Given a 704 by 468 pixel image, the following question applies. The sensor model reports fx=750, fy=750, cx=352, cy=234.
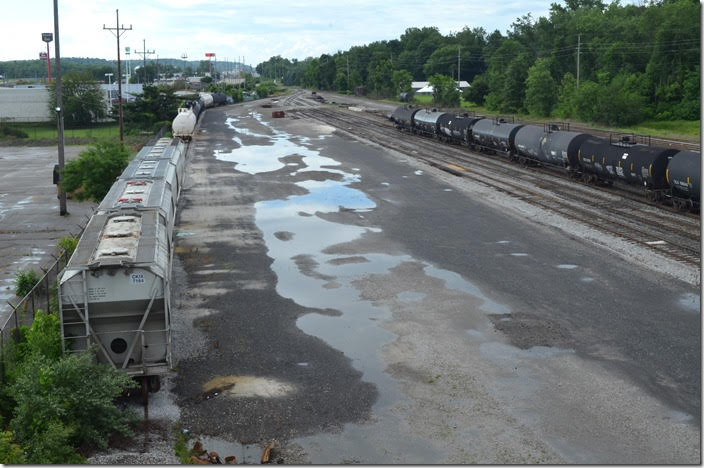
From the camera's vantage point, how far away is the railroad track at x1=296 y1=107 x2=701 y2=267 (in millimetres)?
29688

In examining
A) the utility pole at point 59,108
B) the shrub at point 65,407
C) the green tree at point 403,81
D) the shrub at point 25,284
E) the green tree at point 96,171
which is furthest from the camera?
the green tree at point 403,81

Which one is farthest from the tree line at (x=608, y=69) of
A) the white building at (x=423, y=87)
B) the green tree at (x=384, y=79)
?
the green tree at (x=384, y=79)

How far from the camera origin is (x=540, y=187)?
4312 cm

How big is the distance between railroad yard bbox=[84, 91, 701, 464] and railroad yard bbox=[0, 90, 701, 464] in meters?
0.07

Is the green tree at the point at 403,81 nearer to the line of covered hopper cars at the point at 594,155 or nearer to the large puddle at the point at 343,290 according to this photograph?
the line of covered hopper cars at the point at 594,155

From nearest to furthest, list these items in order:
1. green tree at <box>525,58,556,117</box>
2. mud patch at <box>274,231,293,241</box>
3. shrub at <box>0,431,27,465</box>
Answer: shrub at <box>0,431,27,465</box>
mud patch at <box>274,231,293,241</box>
green tree at <box>525,58,556,117</box>

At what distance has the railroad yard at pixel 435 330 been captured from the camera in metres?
14.7

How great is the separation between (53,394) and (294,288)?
438 inches

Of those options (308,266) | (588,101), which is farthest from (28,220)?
(588,101)

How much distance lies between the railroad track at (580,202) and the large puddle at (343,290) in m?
8.44

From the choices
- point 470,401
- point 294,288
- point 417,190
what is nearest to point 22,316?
point 294,288

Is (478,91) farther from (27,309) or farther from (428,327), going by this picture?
(27,309)

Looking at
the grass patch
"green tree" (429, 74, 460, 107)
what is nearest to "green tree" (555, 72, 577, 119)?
"green tree" (429, 74, 460, 107)

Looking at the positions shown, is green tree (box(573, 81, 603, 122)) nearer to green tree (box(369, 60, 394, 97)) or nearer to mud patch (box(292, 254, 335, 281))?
mud patch (box(292, 254, 335, 281))
